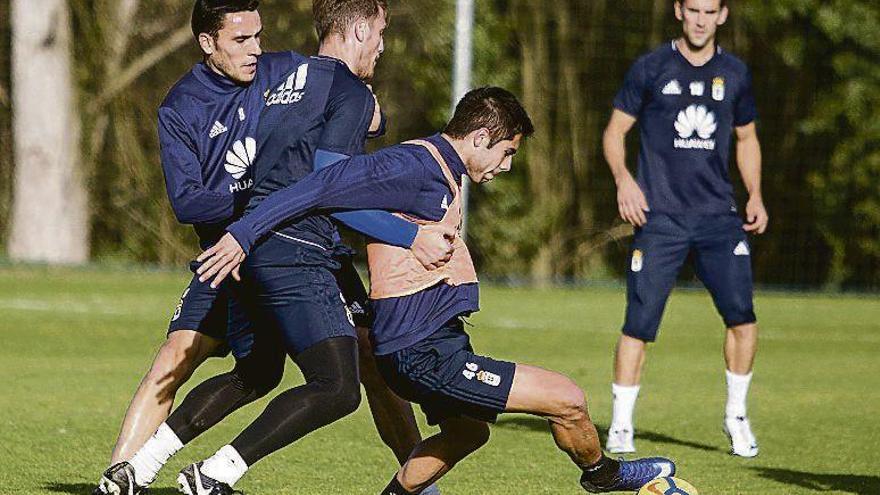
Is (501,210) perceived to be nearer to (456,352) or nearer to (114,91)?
(114,91)

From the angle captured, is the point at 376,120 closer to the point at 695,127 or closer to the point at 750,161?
the point at 695,127

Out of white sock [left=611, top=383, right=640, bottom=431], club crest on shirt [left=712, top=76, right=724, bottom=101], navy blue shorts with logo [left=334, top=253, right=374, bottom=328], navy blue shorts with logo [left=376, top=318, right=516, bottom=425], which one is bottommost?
white sock [left=611, top=383, right=640, bottom=431]

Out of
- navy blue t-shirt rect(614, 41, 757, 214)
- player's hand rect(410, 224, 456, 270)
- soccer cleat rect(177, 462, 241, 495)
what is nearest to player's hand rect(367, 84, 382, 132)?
player's hand rect(410, 224, 456, 270)

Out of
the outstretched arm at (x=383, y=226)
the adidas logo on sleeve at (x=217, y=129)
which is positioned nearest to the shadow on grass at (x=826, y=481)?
the outstretched arm at (x=383, y=226)

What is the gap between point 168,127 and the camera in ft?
18.4

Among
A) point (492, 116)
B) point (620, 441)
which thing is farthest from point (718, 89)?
point (492, 116)

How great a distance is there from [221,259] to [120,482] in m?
1.10

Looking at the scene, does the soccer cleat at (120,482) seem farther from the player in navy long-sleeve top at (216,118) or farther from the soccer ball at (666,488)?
the soccer ball at (666,488)

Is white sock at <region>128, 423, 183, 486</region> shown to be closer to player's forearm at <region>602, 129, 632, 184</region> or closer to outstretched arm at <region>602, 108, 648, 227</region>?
outstretched arm at <region>602, 108, 648, 227</region>

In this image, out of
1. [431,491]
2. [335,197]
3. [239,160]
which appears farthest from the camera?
[431,491]

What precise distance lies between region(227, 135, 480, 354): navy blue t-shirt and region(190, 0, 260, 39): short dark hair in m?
0.75

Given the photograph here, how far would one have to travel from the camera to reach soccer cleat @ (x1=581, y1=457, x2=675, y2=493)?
5613 millimetres

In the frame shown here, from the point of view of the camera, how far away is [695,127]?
8031 millimetres

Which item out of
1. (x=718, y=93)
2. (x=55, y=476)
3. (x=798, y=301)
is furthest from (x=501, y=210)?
(x=55, y=476)
